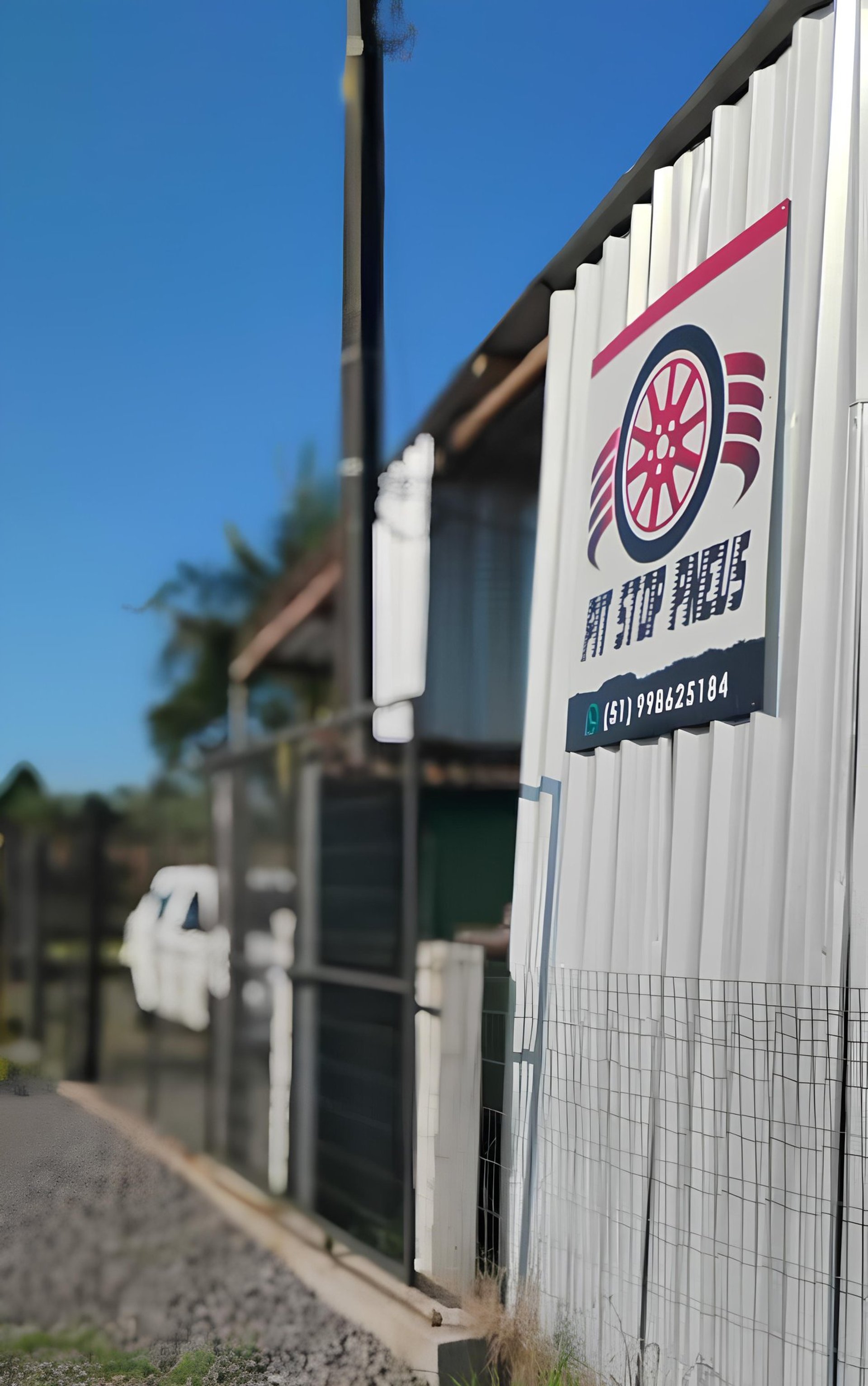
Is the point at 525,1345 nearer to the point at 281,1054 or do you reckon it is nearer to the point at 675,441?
the point at 281,1054

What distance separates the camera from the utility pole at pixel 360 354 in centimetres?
390

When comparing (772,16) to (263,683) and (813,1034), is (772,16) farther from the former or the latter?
(263,683)

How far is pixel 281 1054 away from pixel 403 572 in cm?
234

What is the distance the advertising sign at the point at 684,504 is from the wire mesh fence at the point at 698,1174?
0.72m

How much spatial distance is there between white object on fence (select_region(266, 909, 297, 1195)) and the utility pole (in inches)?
39.5

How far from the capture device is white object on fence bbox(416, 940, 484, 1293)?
3.42m

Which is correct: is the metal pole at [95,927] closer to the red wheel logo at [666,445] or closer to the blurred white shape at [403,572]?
the blurred white shape at [403,572]

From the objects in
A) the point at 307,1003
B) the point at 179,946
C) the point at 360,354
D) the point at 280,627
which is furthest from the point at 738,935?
the point at 280,627

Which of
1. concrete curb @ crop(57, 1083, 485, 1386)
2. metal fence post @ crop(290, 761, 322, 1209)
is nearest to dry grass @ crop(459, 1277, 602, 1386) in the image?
concrete curb @ crop(57, 1083, 485, 1386)

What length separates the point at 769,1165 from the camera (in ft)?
6.85

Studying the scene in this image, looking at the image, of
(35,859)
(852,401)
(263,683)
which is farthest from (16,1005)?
(852,401)

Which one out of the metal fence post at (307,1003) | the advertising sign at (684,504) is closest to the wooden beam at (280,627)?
the metal fence post at (307,1003)

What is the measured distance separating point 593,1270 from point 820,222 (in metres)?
2.78

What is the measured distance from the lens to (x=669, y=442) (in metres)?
2.79
